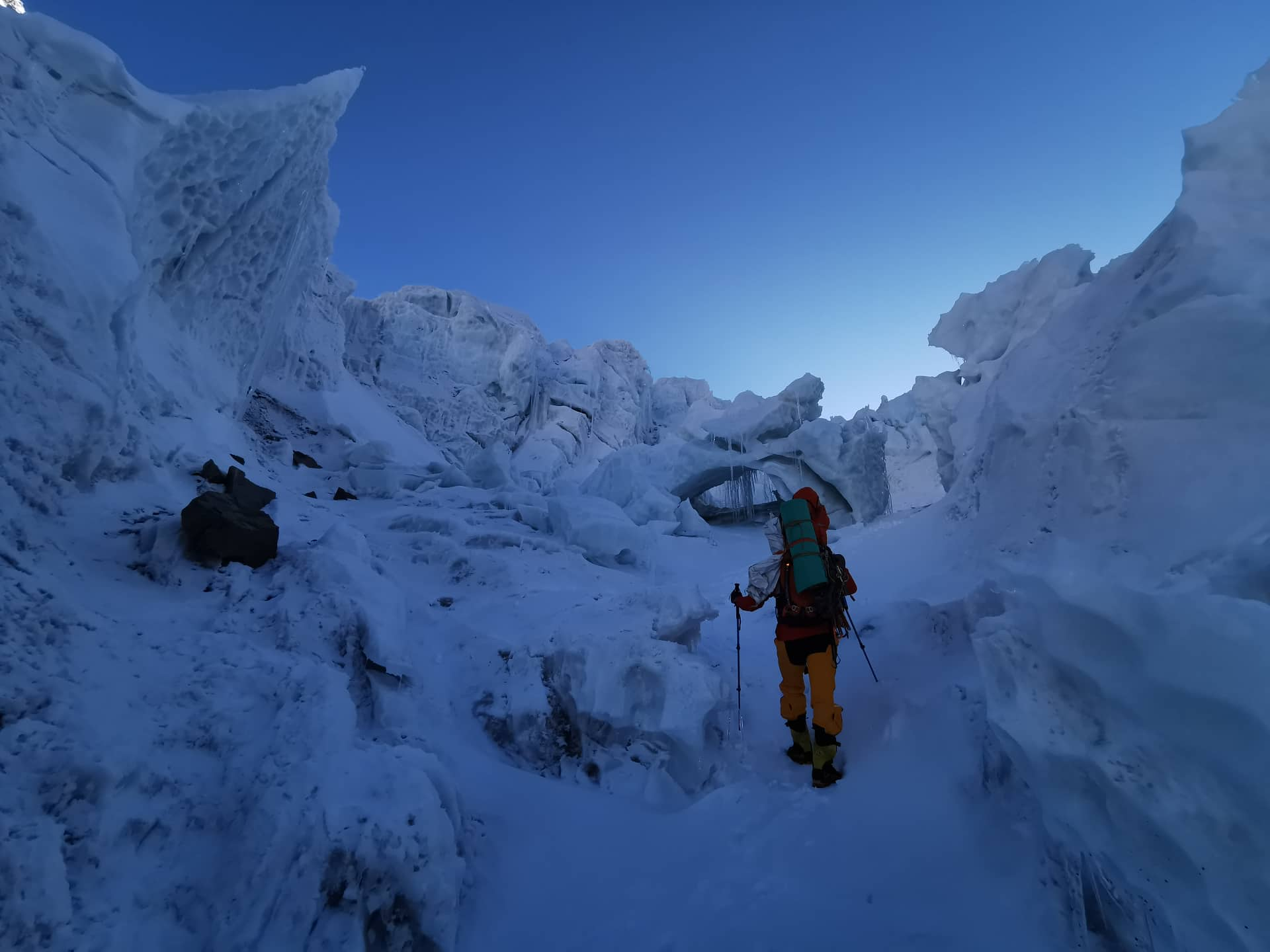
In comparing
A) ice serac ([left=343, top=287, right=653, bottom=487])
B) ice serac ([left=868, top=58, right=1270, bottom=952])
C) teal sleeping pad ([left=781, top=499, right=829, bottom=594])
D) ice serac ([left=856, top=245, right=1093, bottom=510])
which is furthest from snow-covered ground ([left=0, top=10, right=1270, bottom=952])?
ice serac ([left=343, top=287, right=653, bottom=487])

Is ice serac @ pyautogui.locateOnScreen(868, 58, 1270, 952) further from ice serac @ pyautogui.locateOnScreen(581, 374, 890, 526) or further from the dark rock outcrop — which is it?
ice serac @ pyautogui.locateOnScreen(581, 374, 890, 526)

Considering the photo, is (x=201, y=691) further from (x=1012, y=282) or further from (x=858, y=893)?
(x=1012, y=282)

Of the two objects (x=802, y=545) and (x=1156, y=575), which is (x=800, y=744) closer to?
(x=802, y=545)

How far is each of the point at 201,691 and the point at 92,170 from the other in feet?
15.4

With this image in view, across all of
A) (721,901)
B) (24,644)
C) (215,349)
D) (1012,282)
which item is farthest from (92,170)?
(1012,282)

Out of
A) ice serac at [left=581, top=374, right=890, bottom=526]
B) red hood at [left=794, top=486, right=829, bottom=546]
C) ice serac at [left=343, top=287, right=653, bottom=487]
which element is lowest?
red hood at [left=794, top=486, right=829, bottom=546]

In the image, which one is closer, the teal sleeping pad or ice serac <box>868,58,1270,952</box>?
ice serac <box>868,58,1270,952</box>

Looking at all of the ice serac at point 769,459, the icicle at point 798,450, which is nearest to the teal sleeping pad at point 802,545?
the ice serac at point 769,459

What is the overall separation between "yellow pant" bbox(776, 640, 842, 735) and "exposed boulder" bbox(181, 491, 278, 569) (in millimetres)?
3438

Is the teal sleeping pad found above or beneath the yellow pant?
above

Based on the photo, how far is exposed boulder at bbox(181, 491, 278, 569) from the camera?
143 inches

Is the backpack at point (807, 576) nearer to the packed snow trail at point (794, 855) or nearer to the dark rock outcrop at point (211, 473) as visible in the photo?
the packed snow trail at point (794, 855)

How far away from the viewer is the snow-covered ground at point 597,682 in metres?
Result: 1.88

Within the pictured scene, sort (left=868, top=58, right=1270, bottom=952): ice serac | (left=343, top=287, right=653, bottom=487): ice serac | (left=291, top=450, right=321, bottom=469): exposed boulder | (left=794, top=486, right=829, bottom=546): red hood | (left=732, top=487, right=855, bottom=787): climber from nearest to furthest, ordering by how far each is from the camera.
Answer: (left=868, top=58, right=1270, bottom=952): ice serac < (left=732, top=487, right=855, bottom=787): climber < (left=794, top=486, right=829, bottom=546): red hood < (left=291, top=450, right=321, bottom=469): exposed boulder < (left=343, top=287, right=653, bottom=487): ice serac
